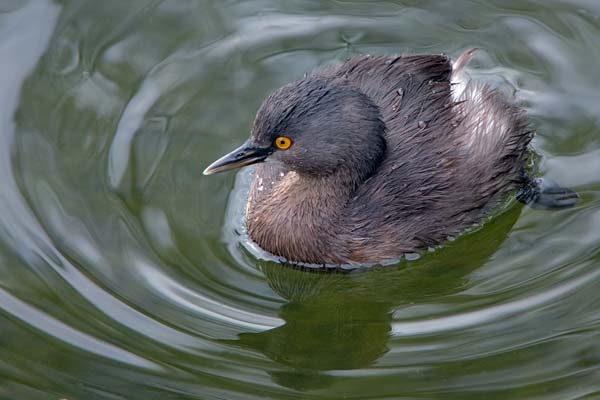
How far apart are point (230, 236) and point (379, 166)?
3.25 feet

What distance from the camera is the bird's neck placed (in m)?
6.53

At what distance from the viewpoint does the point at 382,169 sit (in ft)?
21.2

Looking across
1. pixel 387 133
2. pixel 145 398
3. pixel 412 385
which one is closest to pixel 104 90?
pixel 387 133

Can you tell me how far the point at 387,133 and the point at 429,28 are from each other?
192 cm

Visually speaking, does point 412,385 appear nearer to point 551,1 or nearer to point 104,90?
point 104,90

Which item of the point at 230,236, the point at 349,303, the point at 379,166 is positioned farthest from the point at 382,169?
the point at 230,236

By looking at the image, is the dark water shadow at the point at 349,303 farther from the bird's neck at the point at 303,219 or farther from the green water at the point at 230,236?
the bird's neck at the point at 303,219

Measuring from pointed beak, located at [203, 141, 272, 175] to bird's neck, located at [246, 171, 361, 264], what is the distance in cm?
44

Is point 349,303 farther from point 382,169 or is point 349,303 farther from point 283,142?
point 283,142

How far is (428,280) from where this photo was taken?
6.54 metres

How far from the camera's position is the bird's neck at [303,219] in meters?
6.53

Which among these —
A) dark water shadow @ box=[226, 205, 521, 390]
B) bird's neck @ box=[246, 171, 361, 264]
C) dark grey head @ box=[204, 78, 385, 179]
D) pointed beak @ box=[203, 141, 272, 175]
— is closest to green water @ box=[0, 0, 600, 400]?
dark water shadow @ box=[226, 205, 521, 390]

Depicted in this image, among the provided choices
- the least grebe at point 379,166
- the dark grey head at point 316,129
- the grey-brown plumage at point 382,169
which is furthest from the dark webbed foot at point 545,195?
the dark grey head at point 316,129

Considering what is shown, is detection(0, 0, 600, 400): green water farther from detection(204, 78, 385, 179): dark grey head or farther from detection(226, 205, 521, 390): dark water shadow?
detection(204, 78, 385, 179): dark grey head
